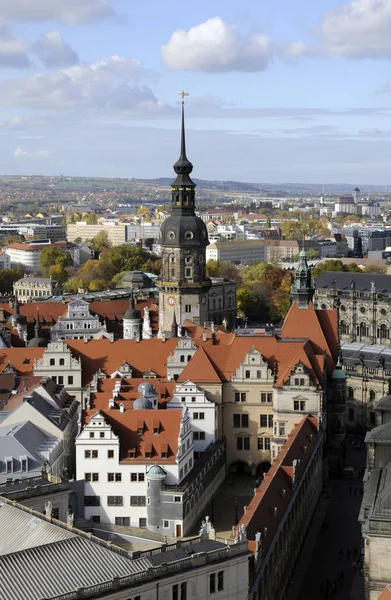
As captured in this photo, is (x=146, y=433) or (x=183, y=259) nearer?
(x=146, y=433)

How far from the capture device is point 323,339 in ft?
275

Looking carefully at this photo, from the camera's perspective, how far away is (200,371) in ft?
255

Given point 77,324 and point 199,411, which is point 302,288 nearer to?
point 199,411

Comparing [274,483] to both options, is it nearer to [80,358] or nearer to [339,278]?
[80,358]

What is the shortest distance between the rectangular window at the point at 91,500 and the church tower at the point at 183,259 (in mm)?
36120

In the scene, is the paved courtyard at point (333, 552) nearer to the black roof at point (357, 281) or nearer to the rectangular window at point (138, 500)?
the rectangular window at point (138, 500)

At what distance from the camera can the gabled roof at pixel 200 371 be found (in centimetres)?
7725

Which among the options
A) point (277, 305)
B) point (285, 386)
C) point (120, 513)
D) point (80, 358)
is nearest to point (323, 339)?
point (285, 386)

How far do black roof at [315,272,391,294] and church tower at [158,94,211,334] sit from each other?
28.8 metres

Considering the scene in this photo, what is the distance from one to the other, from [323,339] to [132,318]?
106ft

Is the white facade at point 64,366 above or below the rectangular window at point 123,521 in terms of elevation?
above

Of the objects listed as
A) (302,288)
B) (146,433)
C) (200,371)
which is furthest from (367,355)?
(146,433)

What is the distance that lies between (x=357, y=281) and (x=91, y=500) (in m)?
66.8

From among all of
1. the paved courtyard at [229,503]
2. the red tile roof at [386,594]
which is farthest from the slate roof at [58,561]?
the paved courtyard at [229,503]
